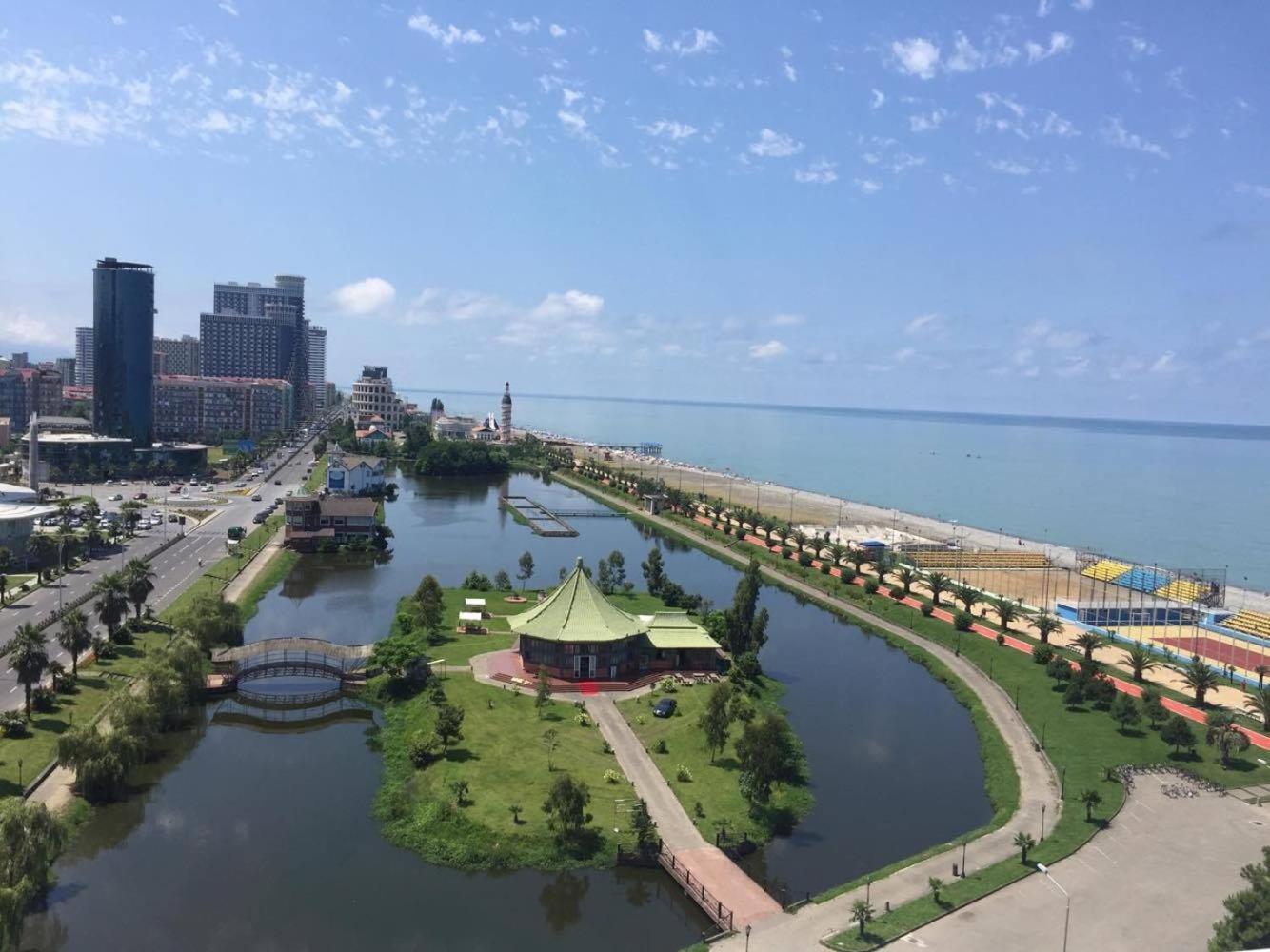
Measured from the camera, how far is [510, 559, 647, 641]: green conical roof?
47844 millimetres

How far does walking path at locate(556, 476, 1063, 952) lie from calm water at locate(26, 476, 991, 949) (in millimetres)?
1652

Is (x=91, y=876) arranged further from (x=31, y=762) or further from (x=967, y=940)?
(x=967, y=940)

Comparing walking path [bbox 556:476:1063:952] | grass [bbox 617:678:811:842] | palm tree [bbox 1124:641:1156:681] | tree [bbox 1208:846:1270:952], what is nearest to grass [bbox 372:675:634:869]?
grass [bbox 617:678:811:842]

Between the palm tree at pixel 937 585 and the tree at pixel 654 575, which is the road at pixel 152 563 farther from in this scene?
the palm tree at pixel 937 585

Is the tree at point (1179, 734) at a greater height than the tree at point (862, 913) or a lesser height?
greater

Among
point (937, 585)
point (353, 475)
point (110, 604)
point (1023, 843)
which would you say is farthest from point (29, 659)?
point (353, 475)

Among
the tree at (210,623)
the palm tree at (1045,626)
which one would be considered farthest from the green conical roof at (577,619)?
the palm tree at (1045,626)

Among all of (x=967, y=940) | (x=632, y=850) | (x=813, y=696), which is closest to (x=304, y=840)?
(x=632, y=850)

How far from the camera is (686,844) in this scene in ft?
103

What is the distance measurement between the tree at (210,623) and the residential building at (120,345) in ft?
343

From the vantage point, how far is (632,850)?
30.7 meters

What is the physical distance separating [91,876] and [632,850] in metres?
17.9

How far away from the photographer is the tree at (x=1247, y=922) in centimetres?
2219

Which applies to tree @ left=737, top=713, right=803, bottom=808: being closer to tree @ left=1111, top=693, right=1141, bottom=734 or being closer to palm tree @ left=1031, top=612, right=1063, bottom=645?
tree @ left=1111, top=693, right=1141, bottom=734
